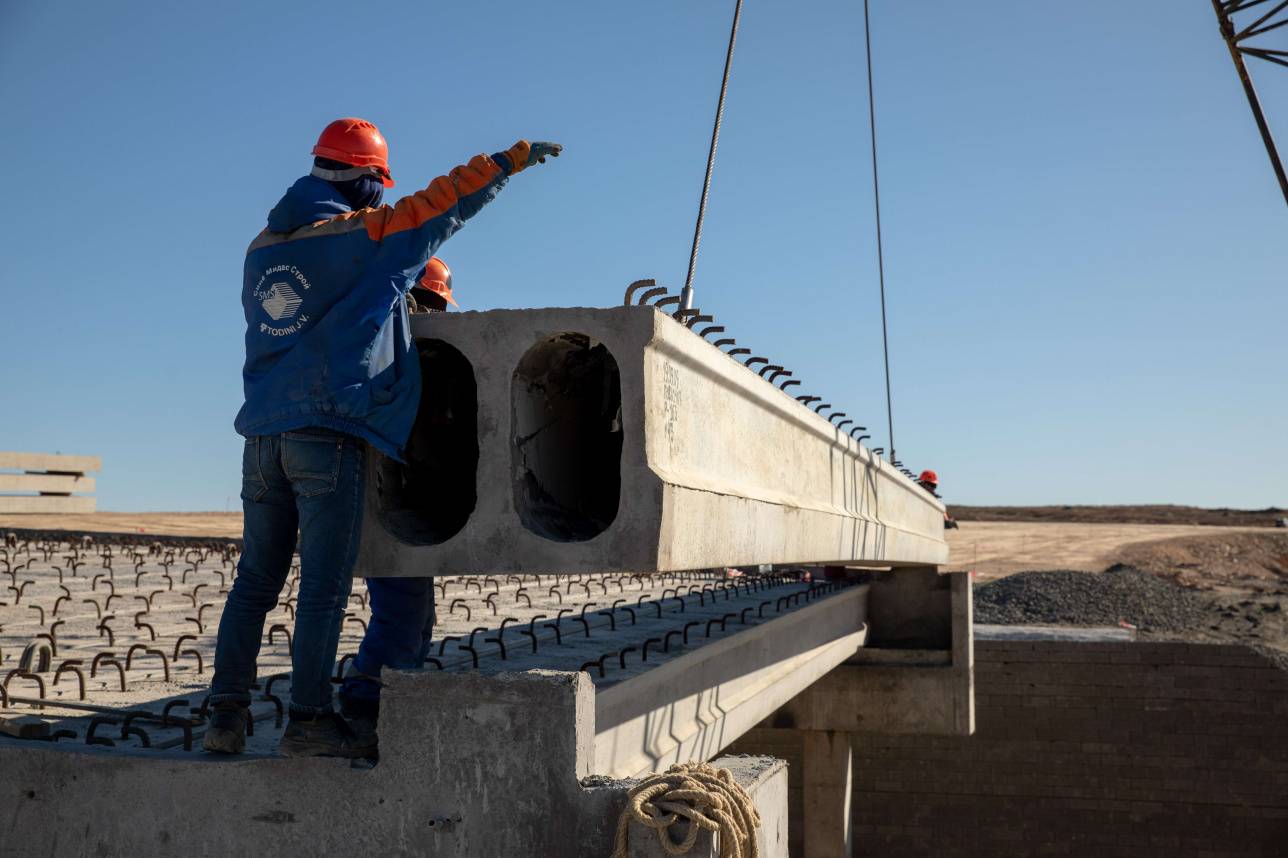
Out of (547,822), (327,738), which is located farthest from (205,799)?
(547,822)

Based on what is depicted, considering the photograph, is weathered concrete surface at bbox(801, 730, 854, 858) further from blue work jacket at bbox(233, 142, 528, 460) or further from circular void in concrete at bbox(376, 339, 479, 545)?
blue work jacket at bbox(233, 142, 528, 460)

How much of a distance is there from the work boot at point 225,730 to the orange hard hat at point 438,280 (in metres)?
1.82

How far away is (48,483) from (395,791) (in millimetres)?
26432

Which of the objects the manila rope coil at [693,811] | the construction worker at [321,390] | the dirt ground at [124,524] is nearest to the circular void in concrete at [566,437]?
the construction worker at [321,390]

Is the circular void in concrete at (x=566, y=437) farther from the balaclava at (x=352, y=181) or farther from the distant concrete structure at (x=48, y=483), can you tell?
the distant concrete structure at (x=48, y=483)

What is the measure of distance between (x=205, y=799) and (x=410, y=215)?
1978 millimetres

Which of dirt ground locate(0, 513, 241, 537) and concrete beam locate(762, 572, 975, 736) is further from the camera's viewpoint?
dirt ground locate(0, 513, 241, 537)

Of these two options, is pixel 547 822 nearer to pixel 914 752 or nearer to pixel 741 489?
pixel 741 489

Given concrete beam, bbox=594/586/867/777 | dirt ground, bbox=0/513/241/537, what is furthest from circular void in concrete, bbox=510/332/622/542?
dirt ground, bbox=0/513/241/537

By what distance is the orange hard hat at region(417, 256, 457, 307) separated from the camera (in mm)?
4844

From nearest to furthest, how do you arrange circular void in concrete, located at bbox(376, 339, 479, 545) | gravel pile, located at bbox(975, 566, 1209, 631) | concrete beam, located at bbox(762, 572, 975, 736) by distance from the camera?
circular void in concrete, located at bbox(376, 339, 479, 545) → concrete beam, located at bbox(762, 572, 975, 736) → gravel pile, located at bbox(975, 566, 1209, 631)

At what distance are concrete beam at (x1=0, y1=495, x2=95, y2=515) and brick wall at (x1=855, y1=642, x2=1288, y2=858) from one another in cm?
1936

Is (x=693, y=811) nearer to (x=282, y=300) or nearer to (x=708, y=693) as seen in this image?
(x=282, y=300)

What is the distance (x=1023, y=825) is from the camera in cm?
1844
